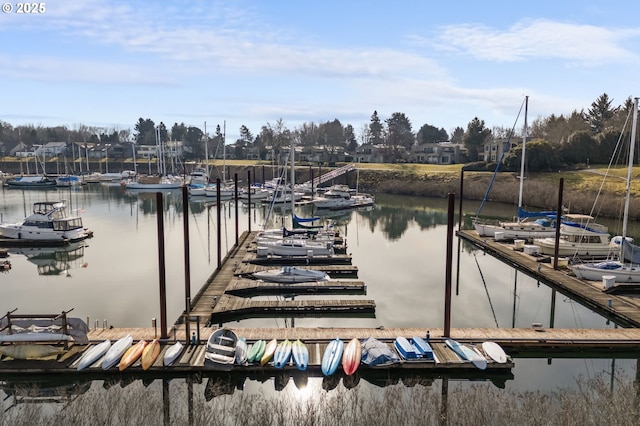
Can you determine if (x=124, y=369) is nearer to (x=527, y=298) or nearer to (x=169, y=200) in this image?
(x=527, y=298)

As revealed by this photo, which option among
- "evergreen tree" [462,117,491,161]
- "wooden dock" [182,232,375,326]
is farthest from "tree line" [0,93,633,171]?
"wooden dock" [182,232,375,326]

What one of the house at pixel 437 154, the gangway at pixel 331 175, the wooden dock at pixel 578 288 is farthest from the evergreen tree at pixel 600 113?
the wooden dock at pixel 578 288

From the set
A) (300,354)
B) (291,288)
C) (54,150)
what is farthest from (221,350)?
(54,150)

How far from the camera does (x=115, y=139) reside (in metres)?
178

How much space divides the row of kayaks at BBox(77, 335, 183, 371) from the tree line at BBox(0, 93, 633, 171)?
45.8 m

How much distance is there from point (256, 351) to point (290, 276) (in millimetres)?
11226

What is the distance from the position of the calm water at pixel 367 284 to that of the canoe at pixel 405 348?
4.06 metres

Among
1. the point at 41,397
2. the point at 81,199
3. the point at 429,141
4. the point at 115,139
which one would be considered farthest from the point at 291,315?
the point at 115,139

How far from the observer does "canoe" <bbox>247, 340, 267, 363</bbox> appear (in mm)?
17141

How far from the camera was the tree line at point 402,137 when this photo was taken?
271 ft

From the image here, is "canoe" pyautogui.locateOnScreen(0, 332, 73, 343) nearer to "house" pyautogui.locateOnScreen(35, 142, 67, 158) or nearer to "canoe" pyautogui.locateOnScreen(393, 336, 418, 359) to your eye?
"canoe" pyautogui.locateOnScreen(393, 336, 418, 359)

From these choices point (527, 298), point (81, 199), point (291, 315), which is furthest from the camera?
point (81, 199)

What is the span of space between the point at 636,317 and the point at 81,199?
85.9 meters

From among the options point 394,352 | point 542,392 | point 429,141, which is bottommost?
point 542,392
